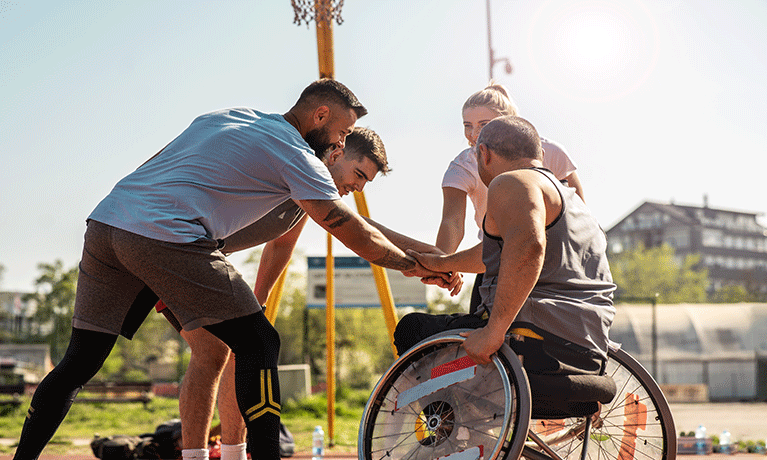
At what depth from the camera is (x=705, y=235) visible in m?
67.6

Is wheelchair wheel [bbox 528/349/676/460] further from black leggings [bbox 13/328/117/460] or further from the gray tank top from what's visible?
black leggings [bbox 13/328/117/460]

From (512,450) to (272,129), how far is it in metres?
Answer: 1.39

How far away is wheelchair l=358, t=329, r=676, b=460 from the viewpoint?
2229 mm

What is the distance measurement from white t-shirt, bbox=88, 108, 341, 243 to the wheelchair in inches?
28.5

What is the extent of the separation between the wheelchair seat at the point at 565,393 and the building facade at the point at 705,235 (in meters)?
62.7

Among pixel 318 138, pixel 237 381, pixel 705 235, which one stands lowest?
pixel 237 381

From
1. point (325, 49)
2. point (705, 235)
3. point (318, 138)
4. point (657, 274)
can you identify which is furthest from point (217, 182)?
point (705, 235)

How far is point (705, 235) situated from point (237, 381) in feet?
237

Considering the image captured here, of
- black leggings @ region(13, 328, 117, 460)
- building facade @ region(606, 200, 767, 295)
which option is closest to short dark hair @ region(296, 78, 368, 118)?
black leggings @ region(13, 328, 117, 460)

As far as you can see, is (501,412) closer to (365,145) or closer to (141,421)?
(365,145)

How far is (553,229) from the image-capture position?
94.2 inches

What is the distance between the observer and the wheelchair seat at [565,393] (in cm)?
223

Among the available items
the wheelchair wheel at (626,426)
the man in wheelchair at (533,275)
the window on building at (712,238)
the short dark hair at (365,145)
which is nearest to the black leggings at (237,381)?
the man in wheelchair at (533,275)

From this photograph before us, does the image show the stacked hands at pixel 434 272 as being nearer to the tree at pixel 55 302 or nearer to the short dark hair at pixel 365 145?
the short dark hair at pixel 365 145
